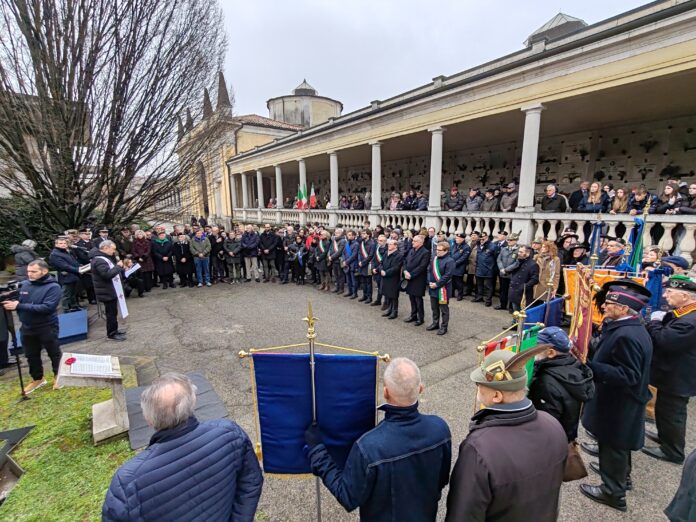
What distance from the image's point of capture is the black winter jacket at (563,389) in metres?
2.28

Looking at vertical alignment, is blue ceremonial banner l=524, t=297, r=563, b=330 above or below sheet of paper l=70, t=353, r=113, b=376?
above

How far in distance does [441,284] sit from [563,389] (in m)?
4.49

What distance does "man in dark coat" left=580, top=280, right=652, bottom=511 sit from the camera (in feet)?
8.48

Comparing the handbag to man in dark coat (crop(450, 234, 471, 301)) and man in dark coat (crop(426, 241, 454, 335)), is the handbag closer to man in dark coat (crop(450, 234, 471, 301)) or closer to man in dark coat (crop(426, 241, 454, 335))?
man in dark coat (crop(426, 241, 454, 335))

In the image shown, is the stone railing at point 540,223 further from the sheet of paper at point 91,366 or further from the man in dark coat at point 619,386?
the sheet of paper at point 91,366

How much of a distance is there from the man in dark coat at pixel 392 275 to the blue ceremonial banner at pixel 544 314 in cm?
364

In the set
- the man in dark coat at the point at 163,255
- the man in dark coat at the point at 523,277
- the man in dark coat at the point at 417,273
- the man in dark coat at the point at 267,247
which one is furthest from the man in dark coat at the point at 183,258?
the man in dark coat at the point at 523,277

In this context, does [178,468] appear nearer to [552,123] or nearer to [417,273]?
[417,273]

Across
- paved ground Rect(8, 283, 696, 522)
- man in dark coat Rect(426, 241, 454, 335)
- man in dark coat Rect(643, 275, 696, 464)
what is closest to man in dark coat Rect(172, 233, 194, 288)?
paved ground Rect(8, 283, 696, 522)

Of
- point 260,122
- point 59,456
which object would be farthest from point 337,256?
point 260,122

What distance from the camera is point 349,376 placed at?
2.18 meters

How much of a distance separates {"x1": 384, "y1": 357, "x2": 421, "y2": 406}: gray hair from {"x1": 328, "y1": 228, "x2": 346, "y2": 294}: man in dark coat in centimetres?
825

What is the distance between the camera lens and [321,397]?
2215mm

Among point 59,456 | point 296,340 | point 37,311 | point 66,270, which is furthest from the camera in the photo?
point 66,270
